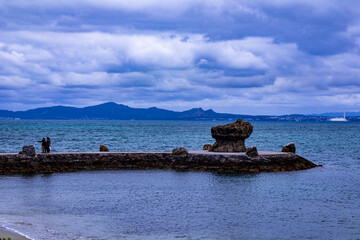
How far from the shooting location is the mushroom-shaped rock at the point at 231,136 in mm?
40281

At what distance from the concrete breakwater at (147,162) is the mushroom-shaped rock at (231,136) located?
1824mm

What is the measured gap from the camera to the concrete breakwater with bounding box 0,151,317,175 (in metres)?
36.5

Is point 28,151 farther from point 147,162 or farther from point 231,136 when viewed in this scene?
point 231,136

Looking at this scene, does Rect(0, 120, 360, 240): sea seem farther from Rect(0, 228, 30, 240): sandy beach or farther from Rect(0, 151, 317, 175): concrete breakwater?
Rect(0, 151, 317, 175): concrete breakwater

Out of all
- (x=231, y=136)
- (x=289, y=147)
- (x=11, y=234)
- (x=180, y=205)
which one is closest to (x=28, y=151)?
(x=231, y=136)

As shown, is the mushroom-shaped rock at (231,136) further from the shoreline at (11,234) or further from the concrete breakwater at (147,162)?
the shoreline at (11,234)

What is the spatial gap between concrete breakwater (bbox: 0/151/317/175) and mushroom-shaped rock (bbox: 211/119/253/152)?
71.8 inches

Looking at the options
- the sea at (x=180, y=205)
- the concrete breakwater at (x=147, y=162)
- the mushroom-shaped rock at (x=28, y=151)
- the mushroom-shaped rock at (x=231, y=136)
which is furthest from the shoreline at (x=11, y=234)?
the mushroom-shaped rock at (x=231, y=136)

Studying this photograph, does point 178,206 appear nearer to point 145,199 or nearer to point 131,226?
point 145,199

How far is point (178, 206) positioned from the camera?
23422 mm

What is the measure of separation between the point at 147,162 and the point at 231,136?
7421mm

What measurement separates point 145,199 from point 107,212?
3.57 m

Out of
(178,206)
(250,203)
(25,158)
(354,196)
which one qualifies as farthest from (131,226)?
(25,158)

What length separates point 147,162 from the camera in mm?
38625
